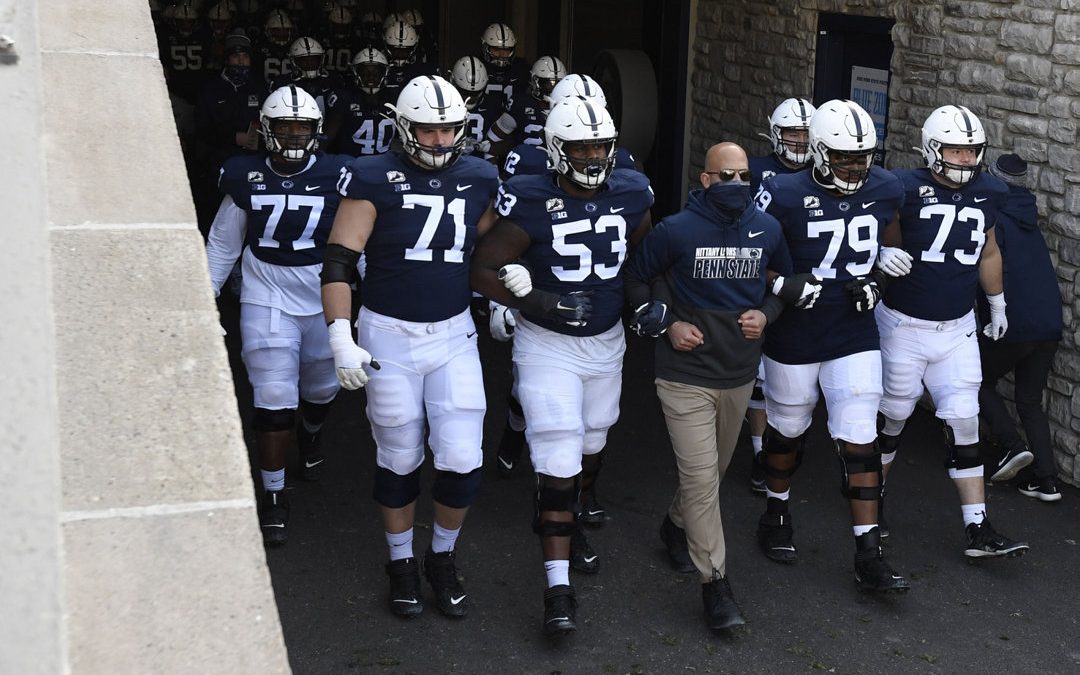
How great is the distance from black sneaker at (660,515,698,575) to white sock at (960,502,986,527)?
4.16 ft

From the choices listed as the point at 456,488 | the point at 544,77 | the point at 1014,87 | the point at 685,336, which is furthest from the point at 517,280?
the point at 544,77

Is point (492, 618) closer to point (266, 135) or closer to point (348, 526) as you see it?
point (348, 526)

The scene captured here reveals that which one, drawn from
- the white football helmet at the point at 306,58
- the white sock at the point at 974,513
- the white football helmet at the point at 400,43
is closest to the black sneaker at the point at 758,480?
the white sock at the point at 974,513

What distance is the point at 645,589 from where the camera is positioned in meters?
6.00

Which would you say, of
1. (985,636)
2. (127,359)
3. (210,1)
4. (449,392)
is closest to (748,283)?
(449,392)

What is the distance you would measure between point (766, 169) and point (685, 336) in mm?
2215

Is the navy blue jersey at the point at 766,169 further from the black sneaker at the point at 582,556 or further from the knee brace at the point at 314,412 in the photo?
the knee brace at the point at 314,412

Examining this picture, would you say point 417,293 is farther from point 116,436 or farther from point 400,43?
point 400,43

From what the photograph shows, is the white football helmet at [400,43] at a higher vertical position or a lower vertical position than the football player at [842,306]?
higher

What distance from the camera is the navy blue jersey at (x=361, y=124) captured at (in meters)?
10.6

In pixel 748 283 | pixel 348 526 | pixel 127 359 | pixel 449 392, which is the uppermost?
pixel 127 359

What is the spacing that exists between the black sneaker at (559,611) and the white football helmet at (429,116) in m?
1.75

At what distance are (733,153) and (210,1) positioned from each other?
10.6 metres

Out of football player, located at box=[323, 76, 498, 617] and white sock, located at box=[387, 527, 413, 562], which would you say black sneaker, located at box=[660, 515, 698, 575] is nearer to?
football player, located at box=[323, 76, 498, 617]
